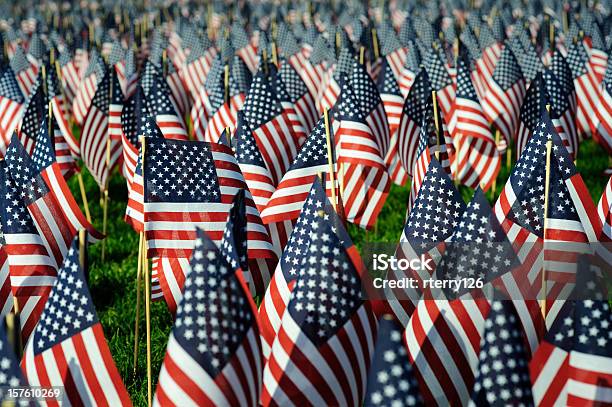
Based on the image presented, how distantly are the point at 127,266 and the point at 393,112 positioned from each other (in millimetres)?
4524

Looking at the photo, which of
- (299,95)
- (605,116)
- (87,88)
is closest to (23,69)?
(87,88)

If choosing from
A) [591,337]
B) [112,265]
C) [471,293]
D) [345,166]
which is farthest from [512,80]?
[591,337]

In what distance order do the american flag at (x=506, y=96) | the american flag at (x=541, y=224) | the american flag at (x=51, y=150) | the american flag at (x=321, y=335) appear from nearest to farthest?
1. the american flag at (x=321, y=335)
2. the american flag at (x=541, y=224)
3. the american flag at (x=51, y=150)
4. the american flag at (x=506, y=96)

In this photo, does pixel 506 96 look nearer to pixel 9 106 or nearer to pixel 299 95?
pixel 299 95

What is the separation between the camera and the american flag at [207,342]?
18.5 feet

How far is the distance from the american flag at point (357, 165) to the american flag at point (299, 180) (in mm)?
1785

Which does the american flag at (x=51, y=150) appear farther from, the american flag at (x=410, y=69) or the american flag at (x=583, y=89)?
the american flag at (x=583, y=89)

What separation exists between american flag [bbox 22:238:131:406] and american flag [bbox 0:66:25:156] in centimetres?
777

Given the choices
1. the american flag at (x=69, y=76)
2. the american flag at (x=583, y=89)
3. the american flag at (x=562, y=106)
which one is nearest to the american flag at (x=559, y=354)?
the american flag at (x=562, y=106)

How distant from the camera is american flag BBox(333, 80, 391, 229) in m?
10.6

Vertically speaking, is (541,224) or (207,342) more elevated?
(541,224)

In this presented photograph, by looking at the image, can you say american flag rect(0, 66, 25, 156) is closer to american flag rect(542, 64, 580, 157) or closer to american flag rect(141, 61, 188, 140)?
american flag rect(141, 61, 188, 140)

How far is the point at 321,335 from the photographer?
6.14 meters

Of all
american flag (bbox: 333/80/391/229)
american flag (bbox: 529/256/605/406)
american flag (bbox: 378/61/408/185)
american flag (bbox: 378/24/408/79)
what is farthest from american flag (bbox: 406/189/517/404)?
american flag (bbox: 378/24/408/79)
